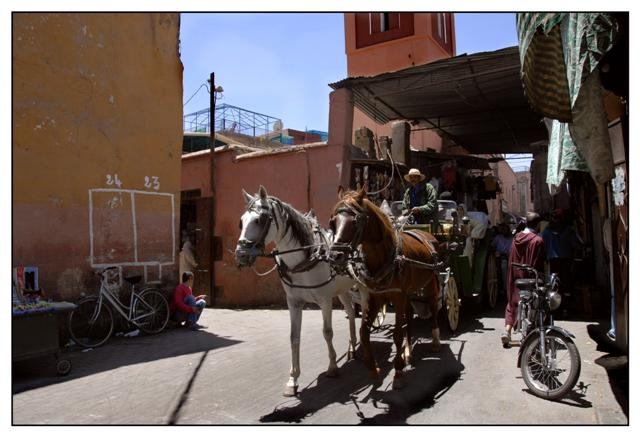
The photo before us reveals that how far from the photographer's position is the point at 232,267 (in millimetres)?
11633

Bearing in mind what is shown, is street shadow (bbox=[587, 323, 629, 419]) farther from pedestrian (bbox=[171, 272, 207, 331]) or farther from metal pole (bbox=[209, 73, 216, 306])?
metal pole (bbox=[209, 73, 216, 306])

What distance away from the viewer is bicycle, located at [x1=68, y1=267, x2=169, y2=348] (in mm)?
7316

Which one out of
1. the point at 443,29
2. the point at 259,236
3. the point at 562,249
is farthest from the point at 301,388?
the point at 443,29

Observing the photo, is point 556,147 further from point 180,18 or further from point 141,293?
point 180,18

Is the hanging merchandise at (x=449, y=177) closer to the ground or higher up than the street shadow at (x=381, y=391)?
higher up

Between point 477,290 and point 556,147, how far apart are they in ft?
10.9

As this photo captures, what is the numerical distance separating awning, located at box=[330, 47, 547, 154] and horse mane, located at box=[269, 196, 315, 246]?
5.74 metres

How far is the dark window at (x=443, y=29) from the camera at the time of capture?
1786cm

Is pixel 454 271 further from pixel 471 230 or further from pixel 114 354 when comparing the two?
pixel 114 354

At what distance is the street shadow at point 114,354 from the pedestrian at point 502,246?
609 cm

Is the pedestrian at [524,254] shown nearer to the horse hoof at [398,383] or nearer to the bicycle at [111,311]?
the horse hoof at [398,383]

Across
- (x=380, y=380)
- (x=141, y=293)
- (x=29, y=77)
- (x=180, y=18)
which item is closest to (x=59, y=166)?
(x=29, y=77)

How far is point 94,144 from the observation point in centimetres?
801

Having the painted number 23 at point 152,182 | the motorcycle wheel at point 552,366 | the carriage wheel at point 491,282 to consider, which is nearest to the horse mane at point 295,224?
the motorcycle wheel at point 552,366
